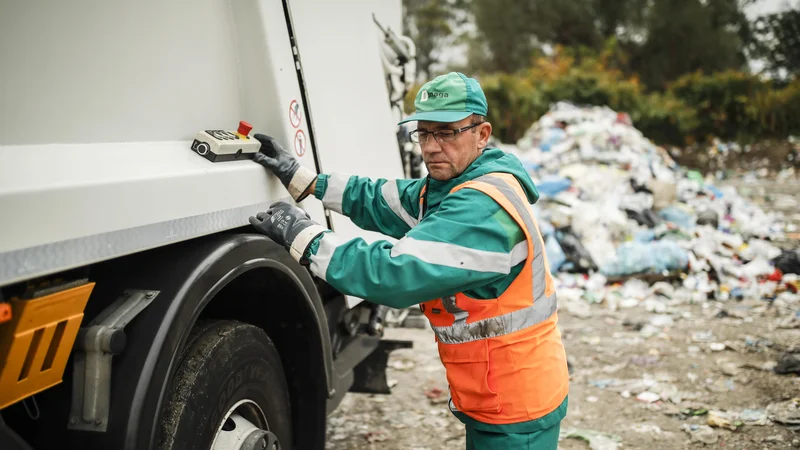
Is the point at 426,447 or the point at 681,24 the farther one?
the point at 681,24

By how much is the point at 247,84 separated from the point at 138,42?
0.49 m

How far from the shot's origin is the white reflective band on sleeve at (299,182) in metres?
2.12

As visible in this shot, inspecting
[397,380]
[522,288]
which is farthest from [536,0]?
[522,288]

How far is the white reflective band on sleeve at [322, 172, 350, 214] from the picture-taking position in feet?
7.54

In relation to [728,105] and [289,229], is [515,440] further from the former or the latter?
[728,105]

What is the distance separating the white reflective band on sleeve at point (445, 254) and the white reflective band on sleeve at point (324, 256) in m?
0.17

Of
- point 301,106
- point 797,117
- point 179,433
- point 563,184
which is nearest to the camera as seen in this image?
point 179,433

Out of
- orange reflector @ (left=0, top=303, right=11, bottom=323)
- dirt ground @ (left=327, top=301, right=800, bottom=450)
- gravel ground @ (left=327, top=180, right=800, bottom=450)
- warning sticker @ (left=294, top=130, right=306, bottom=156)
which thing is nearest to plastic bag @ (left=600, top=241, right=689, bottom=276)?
gravel ground @ (left=327, top=180, right=800, bottom=450)

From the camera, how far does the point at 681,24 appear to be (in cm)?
2591

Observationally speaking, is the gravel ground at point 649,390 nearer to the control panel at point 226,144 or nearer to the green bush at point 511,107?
the control panel at point 226,144

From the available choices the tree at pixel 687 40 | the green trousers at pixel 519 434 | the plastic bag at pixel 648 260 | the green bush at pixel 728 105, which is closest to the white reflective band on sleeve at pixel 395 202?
the green trousers at pixel 519 434

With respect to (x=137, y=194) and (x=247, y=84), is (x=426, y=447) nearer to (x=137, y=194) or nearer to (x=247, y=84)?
(x=247, y=84)

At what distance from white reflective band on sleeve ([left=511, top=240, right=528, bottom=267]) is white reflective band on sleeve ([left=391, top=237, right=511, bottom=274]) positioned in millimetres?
140

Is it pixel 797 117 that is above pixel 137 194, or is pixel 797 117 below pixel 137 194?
below
